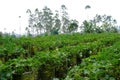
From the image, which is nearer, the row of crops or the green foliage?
the row of crops

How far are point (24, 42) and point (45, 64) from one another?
7.76 metres

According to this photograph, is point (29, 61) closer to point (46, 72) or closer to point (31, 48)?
point (46, 72)

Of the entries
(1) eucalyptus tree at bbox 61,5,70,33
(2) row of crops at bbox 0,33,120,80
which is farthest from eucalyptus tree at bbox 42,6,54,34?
(2) row of crops at bbox 0,33,120,80

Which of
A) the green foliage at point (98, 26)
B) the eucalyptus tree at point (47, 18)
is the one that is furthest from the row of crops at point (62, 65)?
the eucalyptus tree at point (47, 18)

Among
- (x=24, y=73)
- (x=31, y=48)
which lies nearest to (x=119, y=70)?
(x=24, y=73)

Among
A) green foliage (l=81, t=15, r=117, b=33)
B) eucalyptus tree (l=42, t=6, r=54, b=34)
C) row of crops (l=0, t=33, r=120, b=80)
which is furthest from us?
eucalyptus tree (l=42, t=6, r=54, b=34)

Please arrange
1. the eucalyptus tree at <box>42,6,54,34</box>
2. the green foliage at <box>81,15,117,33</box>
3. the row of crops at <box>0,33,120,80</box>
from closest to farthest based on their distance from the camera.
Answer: the row of crops at <box>0,33,120,80</box> → the green foliage at <box>81,15,117,33</box> → the eucalyptus tree at <box>42,6,54,34</box>

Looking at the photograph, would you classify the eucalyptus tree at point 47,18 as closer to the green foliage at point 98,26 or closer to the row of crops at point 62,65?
the green foliage at point 98,26

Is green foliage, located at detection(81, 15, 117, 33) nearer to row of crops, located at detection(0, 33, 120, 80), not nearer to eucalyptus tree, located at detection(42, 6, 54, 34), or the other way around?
eucalyptus tree, located at detection(42, 6, 54, 34)

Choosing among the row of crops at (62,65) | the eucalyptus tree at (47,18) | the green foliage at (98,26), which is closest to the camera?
the row of crops at (62,65)

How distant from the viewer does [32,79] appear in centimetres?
624

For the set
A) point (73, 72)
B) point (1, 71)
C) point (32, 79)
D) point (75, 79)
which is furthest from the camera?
point (32, 79)

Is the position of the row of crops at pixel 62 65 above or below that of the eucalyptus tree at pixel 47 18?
below

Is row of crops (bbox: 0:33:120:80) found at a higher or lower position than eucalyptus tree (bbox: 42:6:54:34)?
lower
